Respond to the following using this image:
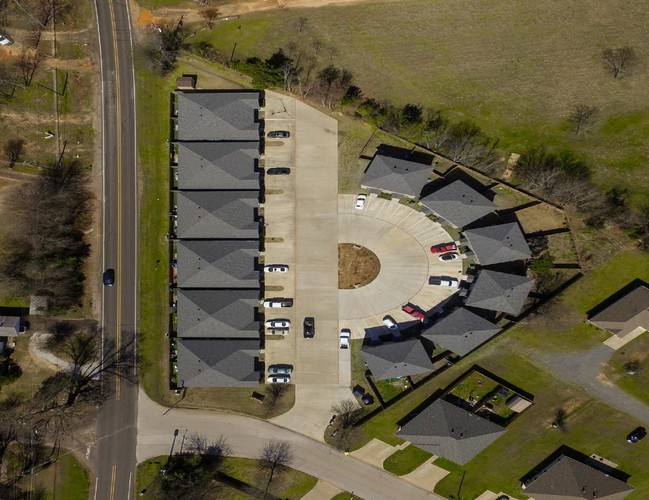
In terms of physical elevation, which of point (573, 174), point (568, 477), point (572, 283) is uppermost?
point (573, 174)

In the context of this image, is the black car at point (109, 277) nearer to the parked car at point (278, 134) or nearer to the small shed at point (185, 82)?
the small shed at point (185, 82)

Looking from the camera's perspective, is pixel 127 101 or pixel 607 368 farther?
pixel 127 101

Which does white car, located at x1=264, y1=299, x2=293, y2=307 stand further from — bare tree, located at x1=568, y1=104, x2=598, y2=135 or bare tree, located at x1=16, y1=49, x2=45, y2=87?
bare tree, located at x1=16, y1=49, x2=45, y2=87

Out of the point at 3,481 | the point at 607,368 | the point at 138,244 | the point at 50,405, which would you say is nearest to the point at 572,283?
the point at 607,368

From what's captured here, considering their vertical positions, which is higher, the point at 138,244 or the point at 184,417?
the point at 138,244

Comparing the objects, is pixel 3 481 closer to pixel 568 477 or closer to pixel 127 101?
pixel 127 101
